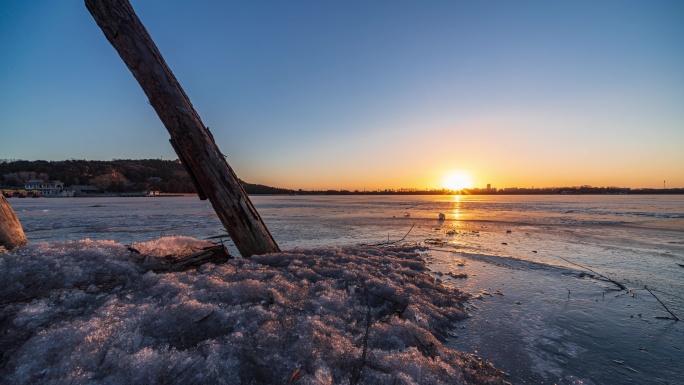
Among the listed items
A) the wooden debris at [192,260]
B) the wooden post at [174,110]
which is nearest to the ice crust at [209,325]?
the wooden debris at [192,260]

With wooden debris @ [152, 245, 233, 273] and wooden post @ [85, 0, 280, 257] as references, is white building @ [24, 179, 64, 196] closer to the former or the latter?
wooden post @ [85, 0, 280, 257]

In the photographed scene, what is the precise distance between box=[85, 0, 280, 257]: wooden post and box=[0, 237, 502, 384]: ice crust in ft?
3.10

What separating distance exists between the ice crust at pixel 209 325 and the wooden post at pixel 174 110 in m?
0.94

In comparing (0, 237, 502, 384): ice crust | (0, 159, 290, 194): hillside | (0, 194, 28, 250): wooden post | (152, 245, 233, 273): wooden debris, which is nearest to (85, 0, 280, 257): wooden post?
(152, 245, 233, 273): wooden debris

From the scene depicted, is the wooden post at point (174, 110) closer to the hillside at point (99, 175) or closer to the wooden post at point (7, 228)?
the wooden post at point (7, 228)

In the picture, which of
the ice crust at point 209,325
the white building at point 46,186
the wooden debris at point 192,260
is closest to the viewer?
the ice crust at point 209,325

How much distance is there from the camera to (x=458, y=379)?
5.79 ft

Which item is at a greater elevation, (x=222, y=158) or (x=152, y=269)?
(x=222, y=158)

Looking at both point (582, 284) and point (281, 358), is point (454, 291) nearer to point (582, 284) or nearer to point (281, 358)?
point (582, 284)

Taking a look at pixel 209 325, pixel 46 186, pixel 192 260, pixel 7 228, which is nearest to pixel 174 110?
pixel 192 260

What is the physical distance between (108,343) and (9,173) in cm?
14929

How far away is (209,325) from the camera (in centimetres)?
200

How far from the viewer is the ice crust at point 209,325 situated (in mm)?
1563

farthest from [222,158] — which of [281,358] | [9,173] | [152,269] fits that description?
[9,173]
